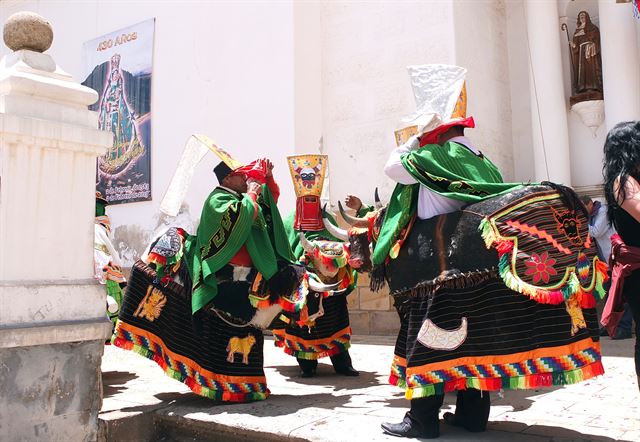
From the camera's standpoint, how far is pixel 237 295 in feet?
14.1

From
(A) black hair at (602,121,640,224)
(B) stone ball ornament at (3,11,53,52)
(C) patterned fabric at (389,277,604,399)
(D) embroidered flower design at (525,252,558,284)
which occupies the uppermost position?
(B) stone ball ornament at (3,11,53,52)

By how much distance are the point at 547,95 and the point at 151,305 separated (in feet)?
20.7

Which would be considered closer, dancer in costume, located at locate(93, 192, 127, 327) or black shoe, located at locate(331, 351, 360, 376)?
dancer in costume, located at locate(93, 192, 127, 327)

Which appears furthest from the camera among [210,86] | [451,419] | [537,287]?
[210,86]

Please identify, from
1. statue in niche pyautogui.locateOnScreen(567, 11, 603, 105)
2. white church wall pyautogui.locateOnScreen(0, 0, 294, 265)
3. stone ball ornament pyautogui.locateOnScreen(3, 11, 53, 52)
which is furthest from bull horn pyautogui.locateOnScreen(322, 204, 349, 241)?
statue in niche pyautogui.locateOnScreen(567, 11, 603, 105)

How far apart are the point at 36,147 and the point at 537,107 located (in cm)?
695

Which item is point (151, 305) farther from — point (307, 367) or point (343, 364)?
point (343, 364)

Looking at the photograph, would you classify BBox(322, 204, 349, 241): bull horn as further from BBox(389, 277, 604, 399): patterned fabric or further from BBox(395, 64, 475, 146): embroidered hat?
BBox(389, 277, 604, 399): patterned fabric

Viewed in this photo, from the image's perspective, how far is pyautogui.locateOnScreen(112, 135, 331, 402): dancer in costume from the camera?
4.27 metres

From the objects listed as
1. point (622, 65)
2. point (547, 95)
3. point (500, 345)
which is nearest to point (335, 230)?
point (500, 345)

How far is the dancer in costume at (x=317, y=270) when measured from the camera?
17.0 ft

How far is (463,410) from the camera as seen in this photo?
3.46 m

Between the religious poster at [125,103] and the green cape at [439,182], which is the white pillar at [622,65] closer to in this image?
the green cape at [439,182]

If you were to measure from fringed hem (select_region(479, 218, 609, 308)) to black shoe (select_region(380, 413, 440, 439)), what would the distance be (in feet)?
2.82
